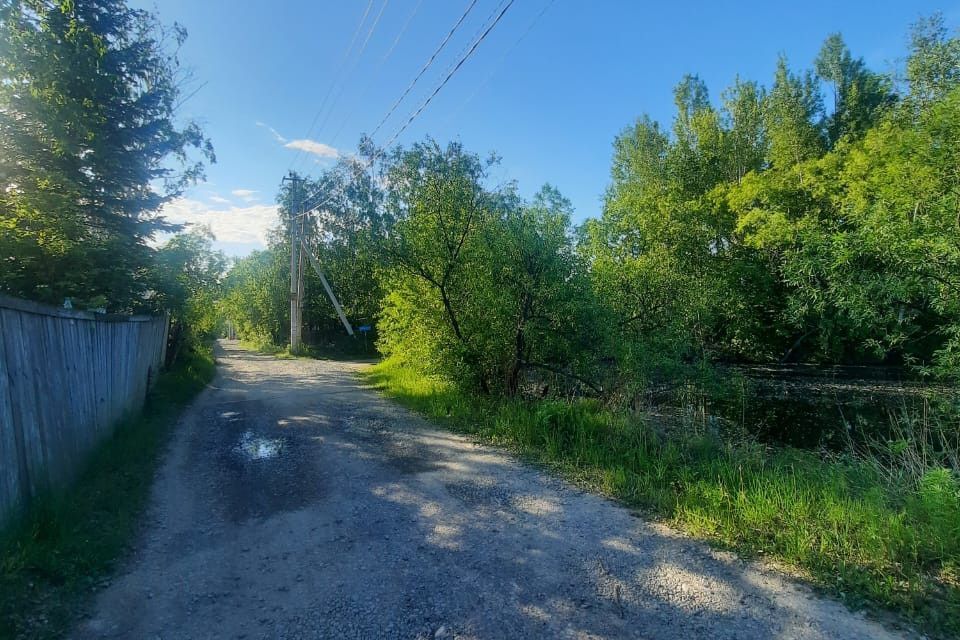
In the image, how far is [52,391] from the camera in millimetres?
4312

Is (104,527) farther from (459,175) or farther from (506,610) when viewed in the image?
(459,175)

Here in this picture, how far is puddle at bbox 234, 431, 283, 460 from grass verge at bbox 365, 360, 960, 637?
3290 millimetres

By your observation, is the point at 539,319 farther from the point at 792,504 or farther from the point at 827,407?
the point at 827,407

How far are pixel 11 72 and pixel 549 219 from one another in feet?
26.6

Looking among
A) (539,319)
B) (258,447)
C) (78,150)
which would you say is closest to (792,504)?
(539,319)

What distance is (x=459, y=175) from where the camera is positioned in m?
9.38

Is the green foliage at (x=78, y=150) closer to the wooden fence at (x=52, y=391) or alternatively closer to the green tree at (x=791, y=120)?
the wooden fence at (x=52, y=391)

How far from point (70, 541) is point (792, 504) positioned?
564 cm

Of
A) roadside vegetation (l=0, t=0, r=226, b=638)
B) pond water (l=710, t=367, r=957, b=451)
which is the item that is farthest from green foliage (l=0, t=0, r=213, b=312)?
pond water (l=710, t=367, r=957, b=451)

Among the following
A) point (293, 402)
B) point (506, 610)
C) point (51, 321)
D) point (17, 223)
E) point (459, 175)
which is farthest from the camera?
point (293, 402)

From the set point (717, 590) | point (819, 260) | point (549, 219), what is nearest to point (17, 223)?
point (549, 219)

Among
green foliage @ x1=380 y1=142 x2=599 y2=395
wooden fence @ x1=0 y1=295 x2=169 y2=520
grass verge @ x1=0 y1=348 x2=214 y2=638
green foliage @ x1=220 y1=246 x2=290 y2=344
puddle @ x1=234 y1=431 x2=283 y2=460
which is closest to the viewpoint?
grass verge @ x1=0 y1=348 x2=214 y2=638

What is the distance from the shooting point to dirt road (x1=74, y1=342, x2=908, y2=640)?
112 inches

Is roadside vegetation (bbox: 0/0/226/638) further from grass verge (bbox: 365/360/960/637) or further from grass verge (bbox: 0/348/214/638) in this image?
grass verge (bbox: 365/360/960/637)
